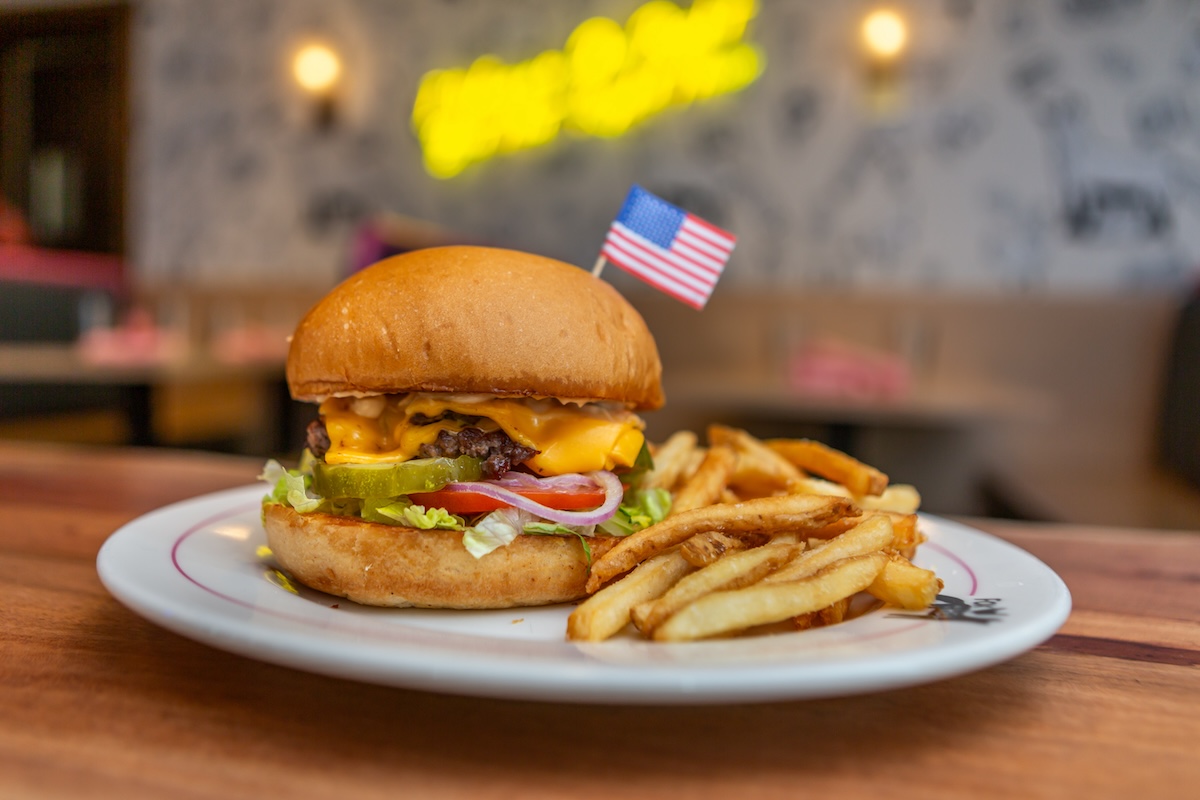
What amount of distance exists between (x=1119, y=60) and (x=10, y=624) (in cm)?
766

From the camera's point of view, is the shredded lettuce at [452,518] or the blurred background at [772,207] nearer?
the shredded lettuce at [452,518]

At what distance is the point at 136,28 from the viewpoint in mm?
9555

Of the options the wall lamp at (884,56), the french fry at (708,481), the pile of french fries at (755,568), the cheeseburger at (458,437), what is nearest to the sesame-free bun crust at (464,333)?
the cheeseburger at (458,437)

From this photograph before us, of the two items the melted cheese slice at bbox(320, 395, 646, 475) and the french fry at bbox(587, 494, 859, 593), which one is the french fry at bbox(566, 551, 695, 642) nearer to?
the french fry at bbox(587, 494, 859, 593)

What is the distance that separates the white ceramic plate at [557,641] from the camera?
0.96m

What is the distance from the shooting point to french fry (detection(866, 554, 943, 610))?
4.29 feet

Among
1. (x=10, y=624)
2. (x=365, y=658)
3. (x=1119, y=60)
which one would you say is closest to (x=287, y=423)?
(x=10, y=624)

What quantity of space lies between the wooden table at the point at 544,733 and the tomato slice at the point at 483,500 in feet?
1.56

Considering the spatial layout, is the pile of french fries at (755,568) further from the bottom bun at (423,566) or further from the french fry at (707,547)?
the bottom bun at (423,566)

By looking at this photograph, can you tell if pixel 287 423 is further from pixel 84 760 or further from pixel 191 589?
pixel 84 760

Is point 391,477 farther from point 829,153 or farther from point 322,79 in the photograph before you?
point 322,79

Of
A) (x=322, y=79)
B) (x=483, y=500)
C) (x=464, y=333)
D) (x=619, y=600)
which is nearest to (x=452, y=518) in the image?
(x=483, y=500)

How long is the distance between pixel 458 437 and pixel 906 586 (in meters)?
0.84

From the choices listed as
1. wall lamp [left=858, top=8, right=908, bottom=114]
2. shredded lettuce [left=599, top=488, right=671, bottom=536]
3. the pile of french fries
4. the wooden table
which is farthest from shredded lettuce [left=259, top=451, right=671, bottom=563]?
wall lamp [left=858, top=8, right=908, bottom=114]
